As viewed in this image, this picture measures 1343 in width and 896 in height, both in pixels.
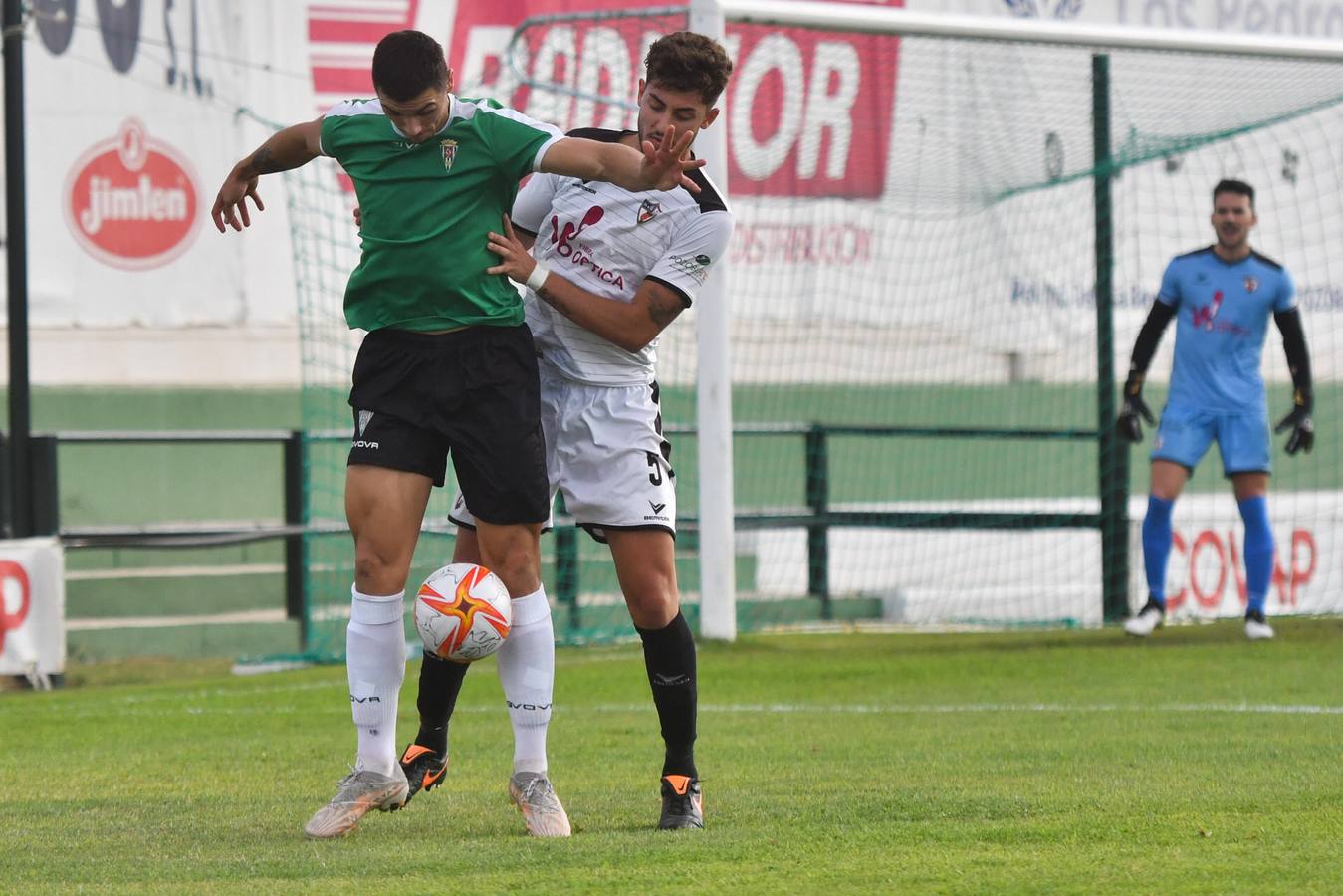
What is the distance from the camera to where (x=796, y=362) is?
15109mm

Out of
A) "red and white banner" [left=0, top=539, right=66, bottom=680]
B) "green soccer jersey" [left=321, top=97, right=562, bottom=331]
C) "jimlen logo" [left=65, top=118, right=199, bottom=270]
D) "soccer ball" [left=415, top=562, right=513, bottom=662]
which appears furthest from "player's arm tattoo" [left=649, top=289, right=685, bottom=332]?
"jimlen logo" [left=65, top=118, right=199, bottom=270]

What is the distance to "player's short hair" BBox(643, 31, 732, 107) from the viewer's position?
15.1 ft

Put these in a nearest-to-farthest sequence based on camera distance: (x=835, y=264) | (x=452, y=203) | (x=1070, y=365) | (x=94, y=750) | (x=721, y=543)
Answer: (x=452, y=203)
(x=94, y=750)
(x=721, y=543)
(x=835, y=264)
(x=1070, y=365)

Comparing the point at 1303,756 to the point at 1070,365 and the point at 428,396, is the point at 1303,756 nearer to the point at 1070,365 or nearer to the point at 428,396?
the point at 428,396

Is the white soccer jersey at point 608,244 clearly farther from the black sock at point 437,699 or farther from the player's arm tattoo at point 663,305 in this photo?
the black sock at point 437,699

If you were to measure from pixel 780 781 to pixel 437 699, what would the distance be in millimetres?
1057

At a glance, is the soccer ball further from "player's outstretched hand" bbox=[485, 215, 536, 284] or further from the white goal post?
the white goal post

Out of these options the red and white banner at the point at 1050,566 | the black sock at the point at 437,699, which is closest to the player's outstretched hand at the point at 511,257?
the black sock at the point at 437,699

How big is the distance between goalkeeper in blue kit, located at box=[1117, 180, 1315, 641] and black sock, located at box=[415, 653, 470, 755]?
567cm

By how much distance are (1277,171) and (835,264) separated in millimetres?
3549

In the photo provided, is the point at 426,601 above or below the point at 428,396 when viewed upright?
below

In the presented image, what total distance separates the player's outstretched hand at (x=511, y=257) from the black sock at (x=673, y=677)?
93 cm

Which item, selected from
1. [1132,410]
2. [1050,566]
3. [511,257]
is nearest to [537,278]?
[511,257]

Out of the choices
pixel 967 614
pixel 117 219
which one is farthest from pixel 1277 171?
pixel 117 219
